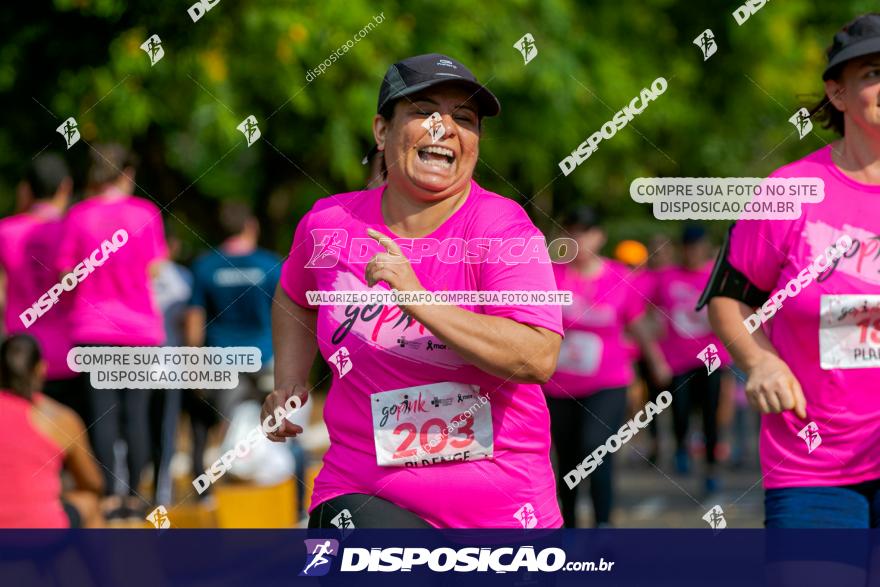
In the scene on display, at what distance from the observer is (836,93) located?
4.18 m

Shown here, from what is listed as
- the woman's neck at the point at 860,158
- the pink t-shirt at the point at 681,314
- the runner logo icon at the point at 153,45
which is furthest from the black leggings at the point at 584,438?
the woman's neck at the point at 860,158

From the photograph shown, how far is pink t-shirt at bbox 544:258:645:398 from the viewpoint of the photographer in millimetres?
8281

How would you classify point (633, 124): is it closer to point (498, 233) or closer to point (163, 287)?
point (163, 287)

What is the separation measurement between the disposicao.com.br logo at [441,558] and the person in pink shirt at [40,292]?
4.09 m

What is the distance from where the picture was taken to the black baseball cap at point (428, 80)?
12.1ft

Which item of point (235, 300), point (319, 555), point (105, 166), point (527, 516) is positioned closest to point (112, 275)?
point (105, 166)

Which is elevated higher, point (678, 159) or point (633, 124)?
point (678, 159)

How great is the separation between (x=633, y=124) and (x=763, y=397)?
12.6 metres

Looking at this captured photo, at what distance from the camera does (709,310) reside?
13.8 feet

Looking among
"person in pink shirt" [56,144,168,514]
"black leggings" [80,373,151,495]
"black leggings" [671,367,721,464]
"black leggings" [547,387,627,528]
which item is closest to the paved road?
"black leggings" [671,367,721,464]

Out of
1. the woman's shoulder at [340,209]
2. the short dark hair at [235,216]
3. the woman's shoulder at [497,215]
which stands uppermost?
the short dark hair at [235,216]

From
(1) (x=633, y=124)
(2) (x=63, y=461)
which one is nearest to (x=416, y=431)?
(2) (x=63, y=461)

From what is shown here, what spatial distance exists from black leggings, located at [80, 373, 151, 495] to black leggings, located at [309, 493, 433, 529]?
4.01 meters

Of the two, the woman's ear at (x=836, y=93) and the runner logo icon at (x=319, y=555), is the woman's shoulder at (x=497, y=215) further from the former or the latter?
the woman's ear at (x=836, y=93)
